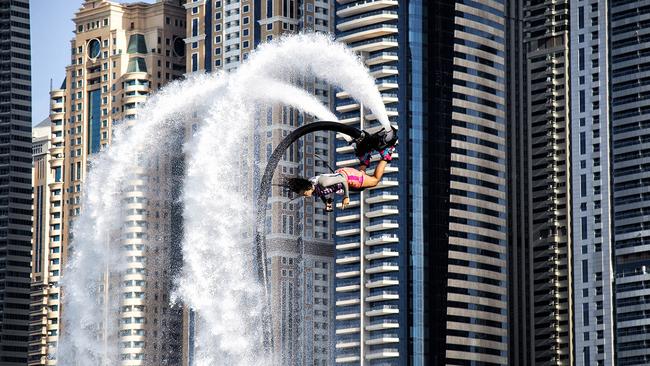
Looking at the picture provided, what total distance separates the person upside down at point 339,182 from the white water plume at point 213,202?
179 inches

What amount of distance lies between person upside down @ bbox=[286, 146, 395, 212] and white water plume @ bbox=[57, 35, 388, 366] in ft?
14.9

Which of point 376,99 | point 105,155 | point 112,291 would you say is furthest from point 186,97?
point 112,291

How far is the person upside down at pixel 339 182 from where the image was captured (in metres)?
66.9

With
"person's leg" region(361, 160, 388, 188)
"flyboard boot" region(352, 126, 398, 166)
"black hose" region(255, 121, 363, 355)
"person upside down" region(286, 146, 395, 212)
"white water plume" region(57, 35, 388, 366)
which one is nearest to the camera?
"black hose" region(255, 121, 363, 355)

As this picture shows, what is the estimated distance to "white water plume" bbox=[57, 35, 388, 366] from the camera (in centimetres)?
7906

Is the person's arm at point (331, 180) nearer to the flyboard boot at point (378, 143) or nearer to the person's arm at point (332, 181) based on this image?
the person's arm at point (332, 181)

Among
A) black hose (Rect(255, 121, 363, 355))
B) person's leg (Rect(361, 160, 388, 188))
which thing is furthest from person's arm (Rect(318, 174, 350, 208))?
black hose (Rect(255, 121, 363, 355))

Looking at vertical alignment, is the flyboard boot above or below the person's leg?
above

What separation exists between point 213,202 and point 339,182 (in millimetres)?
46030

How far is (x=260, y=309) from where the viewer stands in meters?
70.0

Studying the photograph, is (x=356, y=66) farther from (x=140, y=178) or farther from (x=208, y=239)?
(x=140, y=178)

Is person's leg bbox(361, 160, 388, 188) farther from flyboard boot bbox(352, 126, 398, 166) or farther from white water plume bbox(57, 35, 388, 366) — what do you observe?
white water plume bbox(57, 35, 388, 366)

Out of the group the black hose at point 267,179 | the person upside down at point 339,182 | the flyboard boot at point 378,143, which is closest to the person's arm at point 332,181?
the person upside down at point 339,182

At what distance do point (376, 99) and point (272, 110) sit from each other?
125143 millimetres
